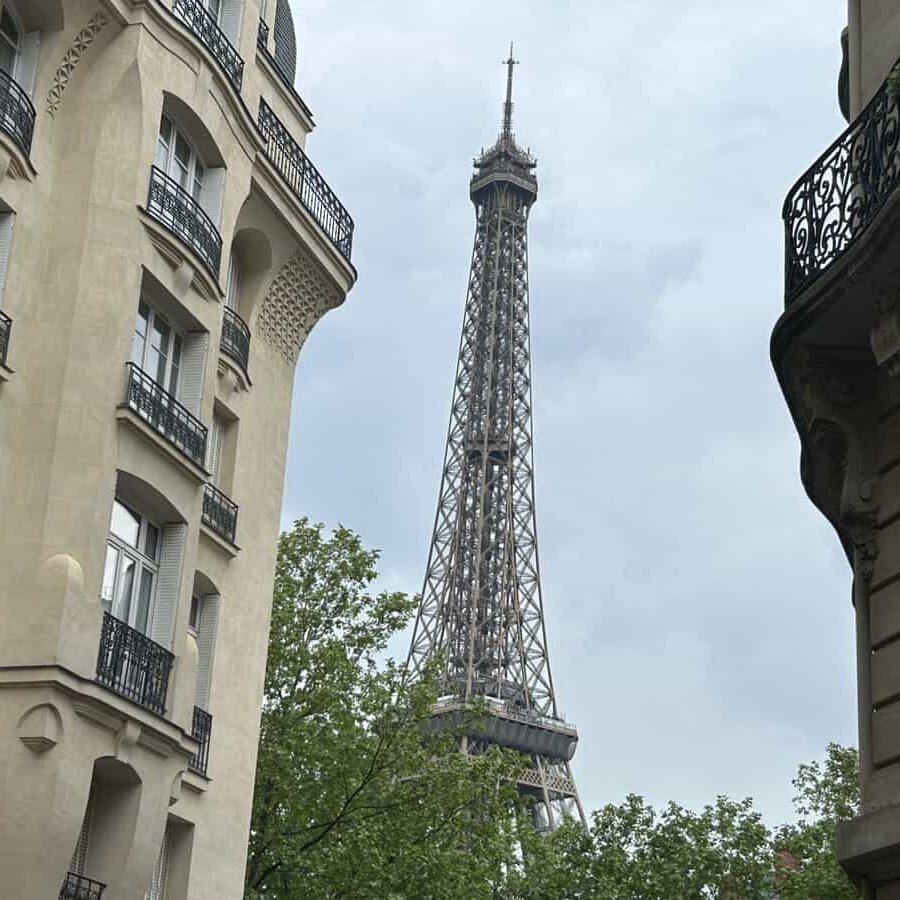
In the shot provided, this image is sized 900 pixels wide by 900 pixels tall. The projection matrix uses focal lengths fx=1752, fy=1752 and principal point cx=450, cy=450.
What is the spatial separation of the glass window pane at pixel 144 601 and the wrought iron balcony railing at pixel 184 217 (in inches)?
168

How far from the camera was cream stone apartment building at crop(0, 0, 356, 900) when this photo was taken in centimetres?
1927

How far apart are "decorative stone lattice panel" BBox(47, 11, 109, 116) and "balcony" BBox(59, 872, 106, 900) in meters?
9.22

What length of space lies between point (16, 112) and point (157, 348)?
146 inches

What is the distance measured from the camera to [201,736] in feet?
82.0

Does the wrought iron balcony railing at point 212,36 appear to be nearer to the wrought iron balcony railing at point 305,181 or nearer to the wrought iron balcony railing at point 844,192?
the wrought iron balcony railing at point 305,181

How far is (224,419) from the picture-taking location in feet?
89.2

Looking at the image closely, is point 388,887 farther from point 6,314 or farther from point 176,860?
point 6,314

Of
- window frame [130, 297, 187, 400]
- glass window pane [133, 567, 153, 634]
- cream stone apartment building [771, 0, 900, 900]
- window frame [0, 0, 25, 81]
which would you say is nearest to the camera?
cream stone apartment building [771, 0, 900, 900]

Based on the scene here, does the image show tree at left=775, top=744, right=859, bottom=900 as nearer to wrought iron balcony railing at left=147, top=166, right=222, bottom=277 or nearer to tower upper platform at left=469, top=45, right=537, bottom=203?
wrought iron balcony railing at left=147, top=166, right=222, bottom=277

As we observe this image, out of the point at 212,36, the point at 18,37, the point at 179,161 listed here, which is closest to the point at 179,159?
the point at 179,161

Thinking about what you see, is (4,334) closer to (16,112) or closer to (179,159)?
(16,112)

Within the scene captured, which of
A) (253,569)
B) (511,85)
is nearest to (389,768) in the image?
(253,569)

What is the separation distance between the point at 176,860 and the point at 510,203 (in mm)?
108157

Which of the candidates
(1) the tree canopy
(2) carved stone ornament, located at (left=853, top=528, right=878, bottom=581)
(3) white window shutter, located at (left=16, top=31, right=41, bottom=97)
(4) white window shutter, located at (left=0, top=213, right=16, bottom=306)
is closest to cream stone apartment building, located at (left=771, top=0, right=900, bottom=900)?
(2) carved stone ornament, located at (left=853, top=528, right=878, bottom=581)
